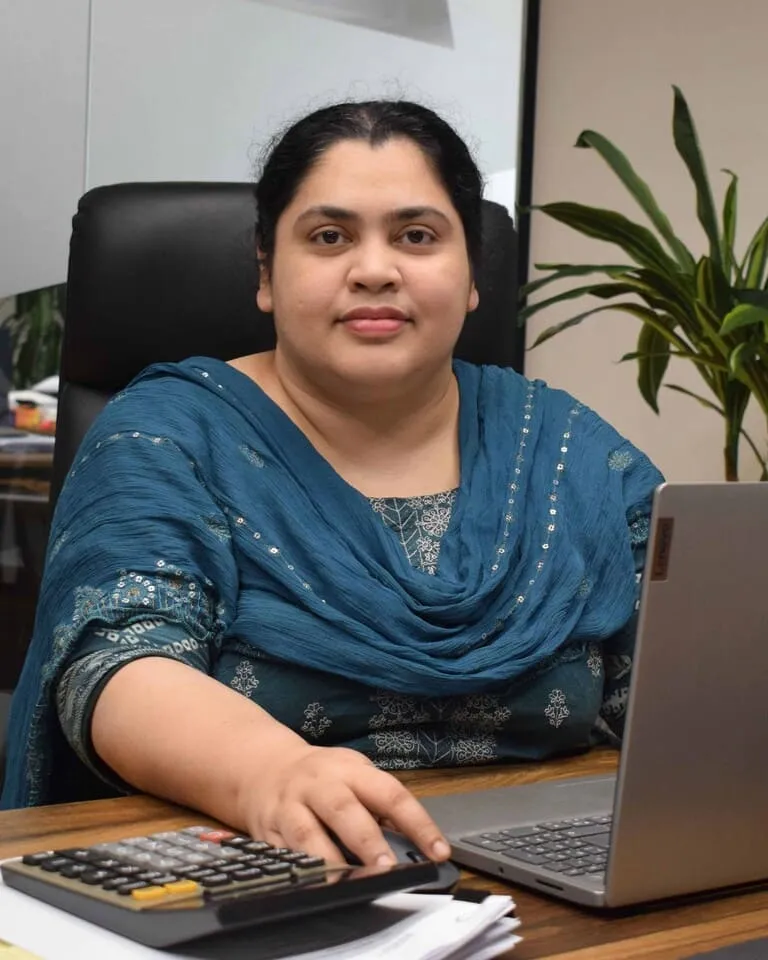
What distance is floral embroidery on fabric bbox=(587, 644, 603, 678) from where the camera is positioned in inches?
51.8

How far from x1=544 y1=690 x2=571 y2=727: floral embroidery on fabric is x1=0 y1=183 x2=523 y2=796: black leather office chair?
0.52 metres

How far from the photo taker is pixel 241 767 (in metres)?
0.88

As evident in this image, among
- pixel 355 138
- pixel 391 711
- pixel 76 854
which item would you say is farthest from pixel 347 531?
pixel 76 854

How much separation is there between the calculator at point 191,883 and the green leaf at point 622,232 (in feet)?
5.06

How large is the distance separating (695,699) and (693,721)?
0.04 feet

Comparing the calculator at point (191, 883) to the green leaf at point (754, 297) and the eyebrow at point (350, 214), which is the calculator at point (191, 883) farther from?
the green leaf at point (754, 297)

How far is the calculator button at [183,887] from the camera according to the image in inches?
24.7

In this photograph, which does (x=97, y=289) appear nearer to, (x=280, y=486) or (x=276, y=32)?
(x=280, y=486)

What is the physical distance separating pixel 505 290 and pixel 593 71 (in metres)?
1.48

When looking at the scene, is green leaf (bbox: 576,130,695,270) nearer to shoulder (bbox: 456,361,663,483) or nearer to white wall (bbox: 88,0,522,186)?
white wall (bbox: 88,0,522,186)

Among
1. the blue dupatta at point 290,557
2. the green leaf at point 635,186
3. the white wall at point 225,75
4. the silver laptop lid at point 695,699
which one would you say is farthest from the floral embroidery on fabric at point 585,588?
the white wall at point 225,75

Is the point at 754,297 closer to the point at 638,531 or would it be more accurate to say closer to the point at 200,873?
the point at 638,531

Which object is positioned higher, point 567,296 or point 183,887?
point 567,296

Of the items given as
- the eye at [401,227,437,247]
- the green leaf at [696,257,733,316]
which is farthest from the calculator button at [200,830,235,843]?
the green leaf at [696,257,733,316]
